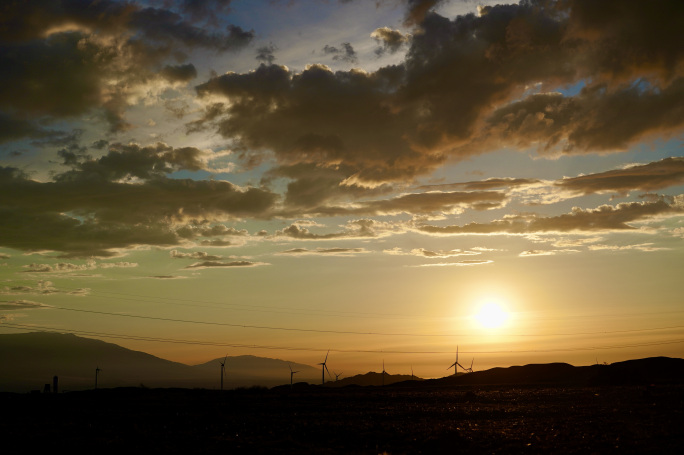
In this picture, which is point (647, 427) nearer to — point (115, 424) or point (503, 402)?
point (503, 402)

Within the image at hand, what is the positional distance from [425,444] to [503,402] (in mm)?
46275

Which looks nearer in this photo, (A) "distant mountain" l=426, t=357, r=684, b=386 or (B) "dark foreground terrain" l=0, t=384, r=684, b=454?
(B) "dark foreground terrain" l=0, t=384, r=684, b=454

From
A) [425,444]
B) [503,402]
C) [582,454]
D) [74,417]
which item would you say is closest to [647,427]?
[582,454]

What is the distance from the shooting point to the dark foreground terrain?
1635 inches

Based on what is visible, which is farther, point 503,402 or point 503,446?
point 503,402

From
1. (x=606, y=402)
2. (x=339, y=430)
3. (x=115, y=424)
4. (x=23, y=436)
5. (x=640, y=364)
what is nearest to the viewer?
(x=23, y=436)

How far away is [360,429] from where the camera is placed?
53.2 meters

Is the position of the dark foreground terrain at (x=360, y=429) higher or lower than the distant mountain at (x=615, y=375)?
lower

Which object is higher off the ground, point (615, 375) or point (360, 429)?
point (615, 375)

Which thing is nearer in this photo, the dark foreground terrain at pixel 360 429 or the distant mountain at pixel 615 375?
the dark foreground terrain at pixel 360 429

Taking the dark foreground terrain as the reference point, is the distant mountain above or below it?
above

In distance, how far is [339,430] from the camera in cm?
5291

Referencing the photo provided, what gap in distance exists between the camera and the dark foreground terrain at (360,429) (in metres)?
41.5

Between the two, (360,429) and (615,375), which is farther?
(615,375)
